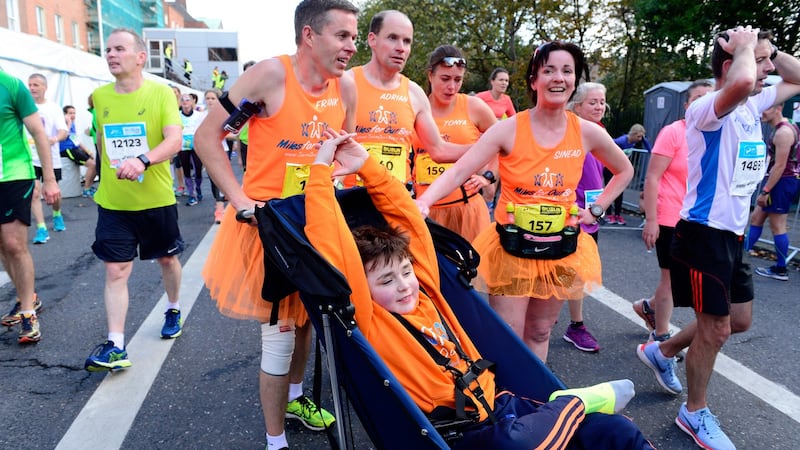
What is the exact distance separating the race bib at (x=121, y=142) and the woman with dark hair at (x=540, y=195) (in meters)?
2.25

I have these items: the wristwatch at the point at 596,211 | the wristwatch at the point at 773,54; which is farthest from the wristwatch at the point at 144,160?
the wristwatch at the point at 773,54


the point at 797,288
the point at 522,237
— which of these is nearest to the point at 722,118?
the point at 522,237

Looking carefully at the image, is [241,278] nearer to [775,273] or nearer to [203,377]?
[203,377]

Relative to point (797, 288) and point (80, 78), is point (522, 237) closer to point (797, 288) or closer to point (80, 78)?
point (797, 288)

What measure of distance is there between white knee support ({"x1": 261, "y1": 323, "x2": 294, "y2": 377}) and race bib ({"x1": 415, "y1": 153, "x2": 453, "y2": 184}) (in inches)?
78.0

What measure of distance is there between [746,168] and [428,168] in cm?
206

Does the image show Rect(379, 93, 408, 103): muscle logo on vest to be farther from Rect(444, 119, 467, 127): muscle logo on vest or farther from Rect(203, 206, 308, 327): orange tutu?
Rect(203, 206, 308, 327): orange tutu

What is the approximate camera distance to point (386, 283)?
2338mm

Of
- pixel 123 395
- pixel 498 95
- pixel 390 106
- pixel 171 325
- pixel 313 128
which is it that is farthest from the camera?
pixel 498 95

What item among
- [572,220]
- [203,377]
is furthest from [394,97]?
[203,377]

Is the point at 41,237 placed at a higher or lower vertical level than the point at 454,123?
lower

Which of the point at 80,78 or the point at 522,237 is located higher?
the point at 80,78

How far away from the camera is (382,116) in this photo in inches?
140

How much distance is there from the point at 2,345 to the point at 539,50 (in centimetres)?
424
